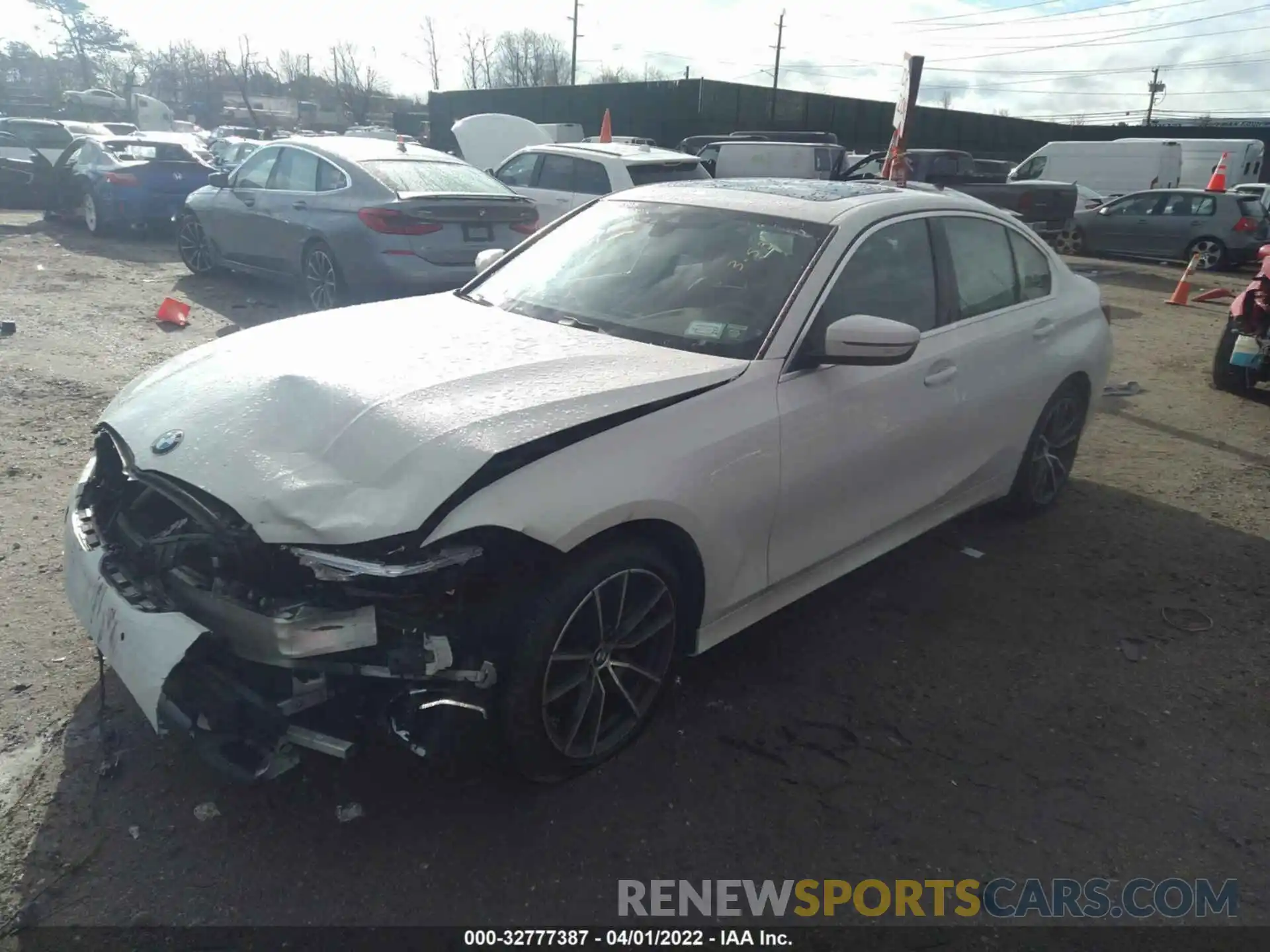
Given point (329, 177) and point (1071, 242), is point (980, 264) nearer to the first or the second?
point (329, 177)

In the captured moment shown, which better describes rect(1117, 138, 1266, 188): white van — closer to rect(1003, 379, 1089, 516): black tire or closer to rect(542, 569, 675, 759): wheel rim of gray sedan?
rect(1003, 379, 1089, 516): black tire

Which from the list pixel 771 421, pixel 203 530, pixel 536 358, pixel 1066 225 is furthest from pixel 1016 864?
pixel 1066 225

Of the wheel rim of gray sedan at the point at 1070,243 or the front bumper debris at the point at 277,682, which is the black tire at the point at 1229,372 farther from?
the wheel rim of gray sedan at the point at 1070,243

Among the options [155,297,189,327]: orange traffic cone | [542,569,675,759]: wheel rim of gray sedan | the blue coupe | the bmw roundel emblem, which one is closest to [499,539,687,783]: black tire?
[542,569,675,759]: wheel rim of gray sedan

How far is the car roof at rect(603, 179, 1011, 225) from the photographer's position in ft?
12.2

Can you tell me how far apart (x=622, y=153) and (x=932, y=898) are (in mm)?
9645

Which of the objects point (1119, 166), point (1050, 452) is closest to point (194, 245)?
point (1050, 452)

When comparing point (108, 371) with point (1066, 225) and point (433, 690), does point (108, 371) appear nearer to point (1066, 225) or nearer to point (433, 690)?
point (433, 690)

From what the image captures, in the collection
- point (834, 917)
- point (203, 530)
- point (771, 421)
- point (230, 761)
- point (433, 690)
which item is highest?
point (771, 421)

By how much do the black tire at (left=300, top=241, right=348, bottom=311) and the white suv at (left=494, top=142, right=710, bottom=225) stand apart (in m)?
2.70

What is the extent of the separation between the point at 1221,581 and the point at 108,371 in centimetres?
723

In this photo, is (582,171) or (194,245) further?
(582,171)

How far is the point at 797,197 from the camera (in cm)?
385

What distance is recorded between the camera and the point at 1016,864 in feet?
8.81
